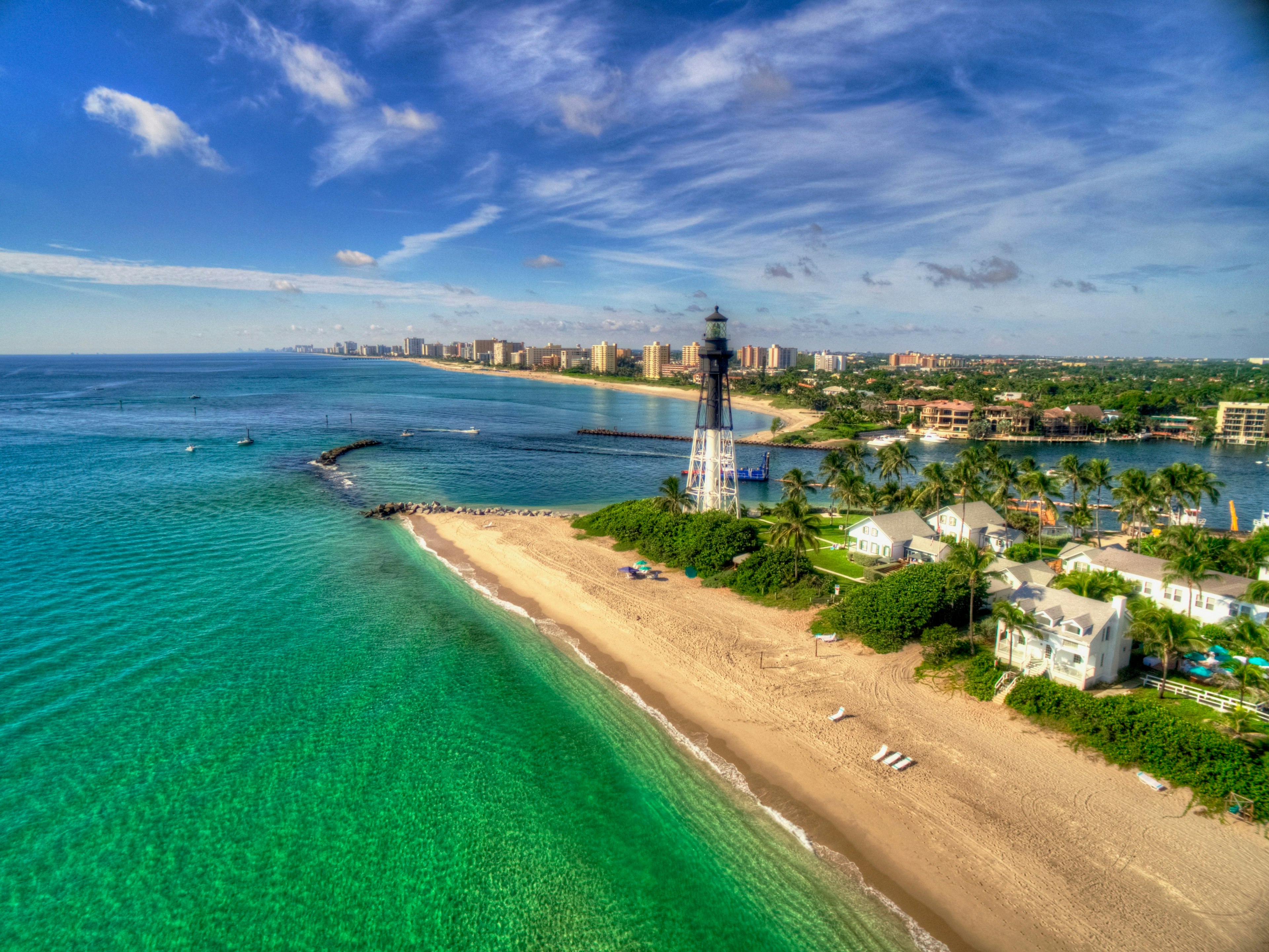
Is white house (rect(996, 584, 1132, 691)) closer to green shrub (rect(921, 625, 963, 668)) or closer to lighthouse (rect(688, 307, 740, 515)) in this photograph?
green shrub (rect(921, 625, 963, 668))

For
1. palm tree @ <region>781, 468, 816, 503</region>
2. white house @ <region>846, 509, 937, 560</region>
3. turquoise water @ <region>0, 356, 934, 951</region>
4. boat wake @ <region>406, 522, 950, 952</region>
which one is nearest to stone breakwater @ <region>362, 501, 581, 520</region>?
turquoise water @ <region>0, 356, 934, 951</region>

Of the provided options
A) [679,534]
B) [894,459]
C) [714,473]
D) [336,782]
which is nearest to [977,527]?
[714,473]

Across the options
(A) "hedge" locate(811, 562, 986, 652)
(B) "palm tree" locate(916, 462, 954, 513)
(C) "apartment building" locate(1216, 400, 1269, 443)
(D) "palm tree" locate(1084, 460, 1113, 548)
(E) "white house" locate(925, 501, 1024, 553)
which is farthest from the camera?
(C) "apartment building" locate(1216, 400, 1269, 443)

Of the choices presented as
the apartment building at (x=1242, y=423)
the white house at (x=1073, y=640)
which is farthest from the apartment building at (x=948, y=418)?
the white house at (x=1073, y=640)

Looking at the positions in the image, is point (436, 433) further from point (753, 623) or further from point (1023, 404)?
point (1023, 404)

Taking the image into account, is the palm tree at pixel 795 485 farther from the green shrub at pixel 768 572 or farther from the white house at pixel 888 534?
the green shrub at pixel 768 572

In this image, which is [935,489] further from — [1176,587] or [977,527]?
[1176,587]

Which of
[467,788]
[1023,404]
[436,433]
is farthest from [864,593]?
[1023,404]
